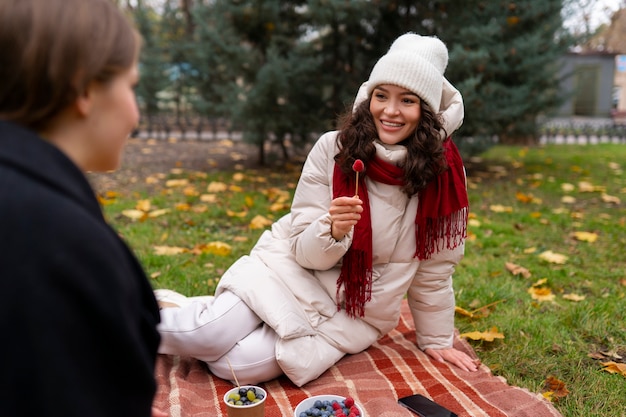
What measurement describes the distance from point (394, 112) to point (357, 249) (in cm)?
63

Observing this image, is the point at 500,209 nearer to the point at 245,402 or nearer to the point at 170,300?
the point at 170,300

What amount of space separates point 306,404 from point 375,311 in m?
0.72

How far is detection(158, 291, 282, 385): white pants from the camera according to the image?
243 cm

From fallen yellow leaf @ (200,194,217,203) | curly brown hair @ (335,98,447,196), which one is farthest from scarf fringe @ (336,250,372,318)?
fallen yellow leaf @ (200,194,217,203)

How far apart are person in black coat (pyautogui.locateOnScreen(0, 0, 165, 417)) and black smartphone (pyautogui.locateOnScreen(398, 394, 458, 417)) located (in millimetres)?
1415

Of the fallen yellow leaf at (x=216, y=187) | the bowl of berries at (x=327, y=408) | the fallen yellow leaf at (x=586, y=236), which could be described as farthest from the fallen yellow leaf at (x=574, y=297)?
the fallen yellow leaf at (x=216, y=187)

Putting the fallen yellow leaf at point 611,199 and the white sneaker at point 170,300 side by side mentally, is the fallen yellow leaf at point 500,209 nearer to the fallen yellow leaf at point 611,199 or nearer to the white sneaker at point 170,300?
the fallen yellow leaf at point 611,199

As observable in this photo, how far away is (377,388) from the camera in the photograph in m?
2.48

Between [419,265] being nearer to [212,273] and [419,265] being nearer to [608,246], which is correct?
[212,273]

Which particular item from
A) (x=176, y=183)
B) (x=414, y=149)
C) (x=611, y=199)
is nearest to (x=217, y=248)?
(x=414, y=149)

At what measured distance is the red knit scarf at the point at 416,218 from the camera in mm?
2518

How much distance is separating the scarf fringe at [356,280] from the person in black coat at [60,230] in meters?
1.46

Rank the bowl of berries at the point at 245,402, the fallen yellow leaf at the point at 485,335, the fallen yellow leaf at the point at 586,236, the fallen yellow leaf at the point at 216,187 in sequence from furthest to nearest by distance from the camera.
A: the fallen yellow leaf at the point at 216,187 < the fallen yellow leaf at the point at 586,236 < the fallen yellow leaf at the point at 485,335 < the bowl of berries at the point at 245,402

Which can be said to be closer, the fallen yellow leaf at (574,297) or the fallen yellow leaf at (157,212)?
the fallen yellow leaf at (574,297)
